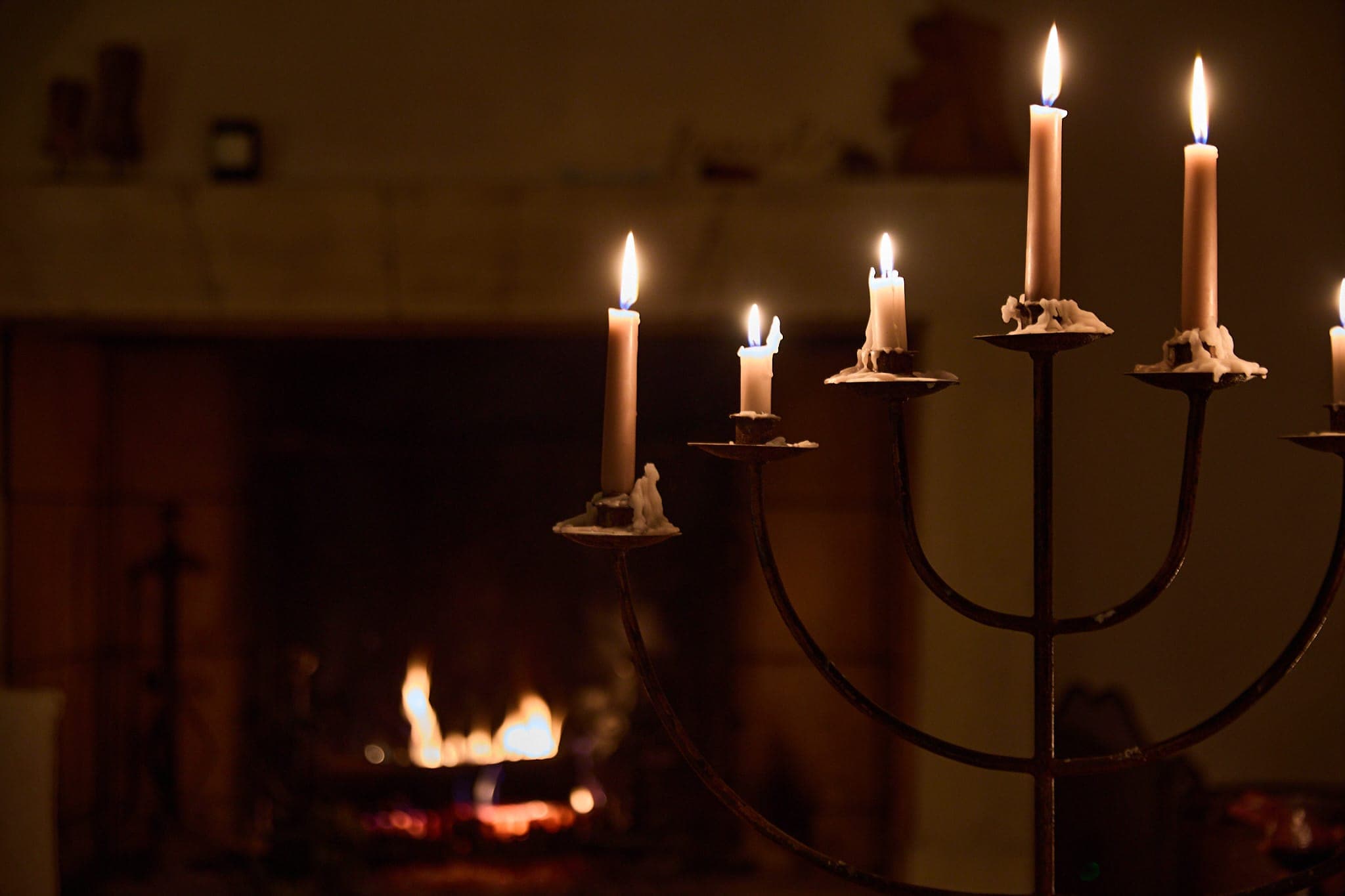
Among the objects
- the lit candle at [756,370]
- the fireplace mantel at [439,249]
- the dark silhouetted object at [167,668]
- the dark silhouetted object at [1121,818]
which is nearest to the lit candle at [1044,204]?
the lit candle at [756,370]

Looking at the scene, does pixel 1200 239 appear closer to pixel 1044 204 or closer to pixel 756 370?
pixel 1044 204

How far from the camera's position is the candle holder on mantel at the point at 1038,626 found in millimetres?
581

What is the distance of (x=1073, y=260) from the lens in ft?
6.05

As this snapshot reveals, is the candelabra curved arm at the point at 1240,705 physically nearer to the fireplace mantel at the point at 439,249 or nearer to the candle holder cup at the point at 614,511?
the candle holder cup at the point at 614,511

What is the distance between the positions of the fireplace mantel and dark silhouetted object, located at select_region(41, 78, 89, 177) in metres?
0.07

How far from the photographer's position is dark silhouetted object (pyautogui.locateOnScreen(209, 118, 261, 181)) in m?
1.76

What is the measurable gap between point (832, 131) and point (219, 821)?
1683mm

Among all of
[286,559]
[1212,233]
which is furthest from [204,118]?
[1212,233]

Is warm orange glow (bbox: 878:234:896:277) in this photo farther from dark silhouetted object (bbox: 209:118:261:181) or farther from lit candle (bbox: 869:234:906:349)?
dark silhouetted object (bbox: 209:118:261:181)

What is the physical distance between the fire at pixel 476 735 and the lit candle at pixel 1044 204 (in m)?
1.71

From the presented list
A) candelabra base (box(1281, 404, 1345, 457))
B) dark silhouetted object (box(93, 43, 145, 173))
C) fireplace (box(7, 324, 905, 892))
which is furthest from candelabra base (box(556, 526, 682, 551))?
dark silhouetted object (box(93, 43, 145, 173))

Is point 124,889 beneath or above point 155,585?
beneath

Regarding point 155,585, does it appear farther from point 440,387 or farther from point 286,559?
point 440,387

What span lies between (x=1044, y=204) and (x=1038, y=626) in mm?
227
